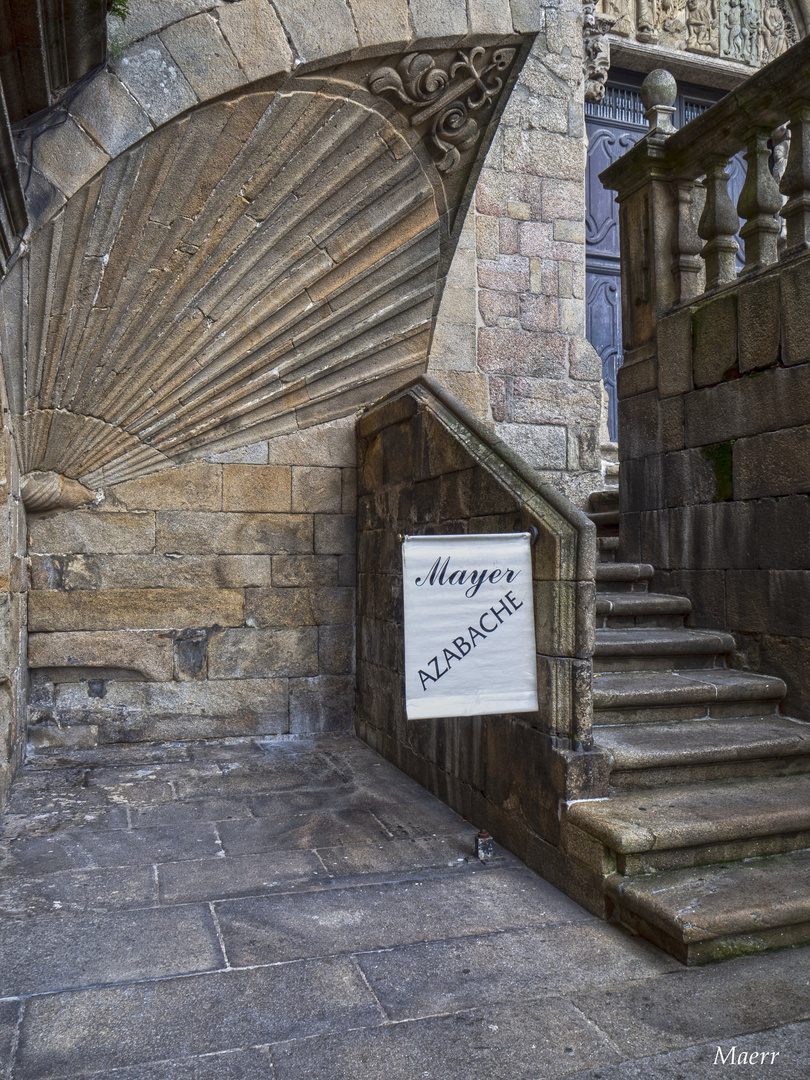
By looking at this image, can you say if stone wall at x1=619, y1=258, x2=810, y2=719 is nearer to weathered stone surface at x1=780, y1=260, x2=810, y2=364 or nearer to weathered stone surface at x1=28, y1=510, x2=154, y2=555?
weathered stone surface at x1=780, y1=260, x2=810, y2=364

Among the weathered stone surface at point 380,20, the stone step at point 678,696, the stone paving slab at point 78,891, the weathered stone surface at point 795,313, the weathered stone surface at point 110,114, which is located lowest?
the stone paving slab at point 78,891

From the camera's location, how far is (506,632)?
277cm

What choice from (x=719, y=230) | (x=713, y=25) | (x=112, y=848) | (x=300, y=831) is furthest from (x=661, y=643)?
(x=713, y=25)

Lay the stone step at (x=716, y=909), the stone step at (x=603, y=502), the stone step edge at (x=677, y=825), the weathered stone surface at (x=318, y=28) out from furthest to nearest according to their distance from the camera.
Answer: the stone step at (x=603, y=502)
the weathered stone surface at (x=318, y=28)
the stone step edge at (x=677, y=825)
the stone step at (x=716, y=909)

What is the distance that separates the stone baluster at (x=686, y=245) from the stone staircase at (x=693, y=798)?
1.67 metres

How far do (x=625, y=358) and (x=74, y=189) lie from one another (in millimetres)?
2869

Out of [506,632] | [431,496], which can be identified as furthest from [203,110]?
[506,632]

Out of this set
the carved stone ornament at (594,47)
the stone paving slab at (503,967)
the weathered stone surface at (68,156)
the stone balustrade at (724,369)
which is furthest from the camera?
the carved stone ornament at (594,47)

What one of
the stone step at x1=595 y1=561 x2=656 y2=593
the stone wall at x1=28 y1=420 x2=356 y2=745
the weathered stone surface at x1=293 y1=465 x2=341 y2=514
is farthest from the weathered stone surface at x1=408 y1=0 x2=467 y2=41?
the stone step at x1=595 y1=561 x2=656 y2=593

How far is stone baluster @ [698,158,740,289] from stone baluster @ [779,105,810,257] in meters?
0.44

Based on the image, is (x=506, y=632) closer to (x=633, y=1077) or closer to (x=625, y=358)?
(x=633, y=1077)

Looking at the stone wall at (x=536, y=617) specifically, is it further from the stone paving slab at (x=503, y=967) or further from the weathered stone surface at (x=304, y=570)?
the stone paving slab at (x=503, y=967)

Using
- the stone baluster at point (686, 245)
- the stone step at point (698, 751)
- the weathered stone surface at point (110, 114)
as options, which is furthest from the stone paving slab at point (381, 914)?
the stone baluster at point (686, 245)

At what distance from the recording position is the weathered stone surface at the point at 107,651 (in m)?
4.11
